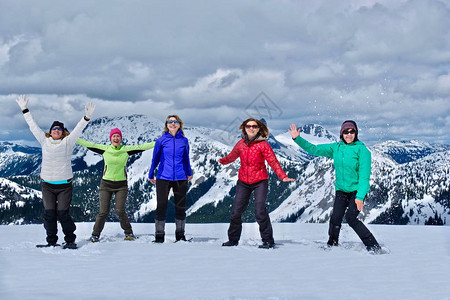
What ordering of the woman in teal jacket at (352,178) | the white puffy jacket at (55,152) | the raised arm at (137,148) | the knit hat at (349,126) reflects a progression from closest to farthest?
the woman in teal jacket at (352,178), the white puffy jacket at (55,152), the knit hat at (349,126), the raised arm at (137,148)

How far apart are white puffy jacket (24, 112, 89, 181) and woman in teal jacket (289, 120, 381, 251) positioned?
5.46m

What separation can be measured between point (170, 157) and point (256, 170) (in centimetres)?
Answer: 230

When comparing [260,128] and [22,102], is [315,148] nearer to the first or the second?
[260,128]

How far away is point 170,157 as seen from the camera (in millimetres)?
11266

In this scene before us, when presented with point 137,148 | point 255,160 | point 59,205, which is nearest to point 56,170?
point 59,205

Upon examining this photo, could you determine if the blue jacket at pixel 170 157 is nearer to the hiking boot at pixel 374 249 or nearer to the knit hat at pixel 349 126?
the knit hat at pixel 349 126

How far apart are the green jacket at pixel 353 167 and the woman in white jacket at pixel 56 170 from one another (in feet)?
19.1

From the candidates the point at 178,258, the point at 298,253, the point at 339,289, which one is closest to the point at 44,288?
the point at 178,258

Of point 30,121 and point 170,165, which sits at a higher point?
point 30,121

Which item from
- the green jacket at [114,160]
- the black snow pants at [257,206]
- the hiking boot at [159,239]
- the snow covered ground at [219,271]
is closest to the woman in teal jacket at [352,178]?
the snow covered ground at [219,271]

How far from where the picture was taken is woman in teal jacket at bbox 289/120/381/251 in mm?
10008

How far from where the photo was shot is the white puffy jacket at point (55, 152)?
407 inches

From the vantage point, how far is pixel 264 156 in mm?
10594

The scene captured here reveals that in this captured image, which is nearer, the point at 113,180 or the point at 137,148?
the point at 113,180
